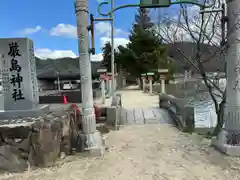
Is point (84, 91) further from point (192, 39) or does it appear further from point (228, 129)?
point (192, 39)

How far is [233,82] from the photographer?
11.6ft

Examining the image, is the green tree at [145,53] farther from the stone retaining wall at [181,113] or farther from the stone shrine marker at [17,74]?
the stone shrine marker at [17,74]

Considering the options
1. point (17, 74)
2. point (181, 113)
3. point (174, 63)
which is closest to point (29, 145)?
point (17, 74)

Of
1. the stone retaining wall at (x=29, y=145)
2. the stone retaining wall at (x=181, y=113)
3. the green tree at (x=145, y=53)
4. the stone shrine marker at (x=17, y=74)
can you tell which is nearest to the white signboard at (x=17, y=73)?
the stone shrine marker at (x=17, y=74)

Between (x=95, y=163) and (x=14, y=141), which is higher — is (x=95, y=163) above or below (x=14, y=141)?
below

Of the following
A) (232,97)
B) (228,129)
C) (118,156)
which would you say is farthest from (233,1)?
(118,156)

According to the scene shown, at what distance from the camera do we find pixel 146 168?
10.7ft

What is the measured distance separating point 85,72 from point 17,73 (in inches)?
67.9

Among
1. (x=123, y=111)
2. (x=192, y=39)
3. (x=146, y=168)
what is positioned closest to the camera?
(x=146, y=168)

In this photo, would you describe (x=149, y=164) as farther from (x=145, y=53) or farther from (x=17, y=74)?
(x=145, y=53)

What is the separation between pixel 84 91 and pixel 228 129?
2586 mm

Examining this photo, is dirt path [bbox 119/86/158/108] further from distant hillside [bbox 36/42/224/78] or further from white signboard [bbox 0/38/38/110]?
white signboard [bbox 0/38/38/110]

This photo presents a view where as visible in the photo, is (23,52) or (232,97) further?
(23,52)

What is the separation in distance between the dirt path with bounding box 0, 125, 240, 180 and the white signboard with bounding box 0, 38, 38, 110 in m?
1.76
